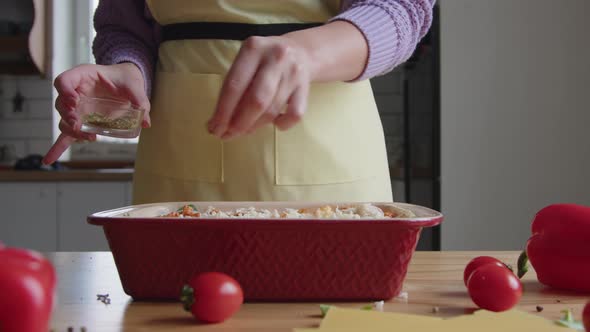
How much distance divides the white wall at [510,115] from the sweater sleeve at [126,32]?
52.9 inches

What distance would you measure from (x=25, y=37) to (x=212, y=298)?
2.50 metres

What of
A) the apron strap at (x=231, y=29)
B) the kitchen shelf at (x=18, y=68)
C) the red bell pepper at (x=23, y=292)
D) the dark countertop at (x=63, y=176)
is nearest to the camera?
the red bell pepper at (x=23, y=292)

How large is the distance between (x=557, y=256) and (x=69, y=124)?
2.35 feet

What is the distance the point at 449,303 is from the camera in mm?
779

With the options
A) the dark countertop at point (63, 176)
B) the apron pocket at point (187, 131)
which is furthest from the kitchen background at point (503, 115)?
the apron pocket at point (187, 131)

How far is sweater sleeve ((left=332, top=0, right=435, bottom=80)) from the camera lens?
0.88 meters

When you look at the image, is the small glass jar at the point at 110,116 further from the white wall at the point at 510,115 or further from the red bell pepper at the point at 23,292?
the white wall at the point at 510,115

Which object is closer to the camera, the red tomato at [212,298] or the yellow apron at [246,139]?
the red tomato at [212,298]

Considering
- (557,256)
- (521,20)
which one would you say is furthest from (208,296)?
(521,20)

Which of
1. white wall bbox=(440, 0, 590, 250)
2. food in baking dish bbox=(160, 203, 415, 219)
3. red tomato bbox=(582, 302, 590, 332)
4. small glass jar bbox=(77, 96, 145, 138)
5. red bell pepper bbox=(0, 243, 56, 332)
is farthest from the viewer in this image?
white wall bbox=(440, 0, 590, 250)

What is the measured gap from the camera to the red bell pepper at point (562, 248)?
864 mm

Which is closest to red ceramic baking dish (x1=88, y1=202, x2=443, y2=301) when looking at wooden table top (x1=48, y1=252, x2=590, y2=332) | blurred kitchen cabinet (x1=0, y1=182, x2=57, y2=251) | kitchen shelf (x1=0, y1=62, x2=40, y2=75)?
wooden table top (x1=48, y1=252, x2=590, y2=332)

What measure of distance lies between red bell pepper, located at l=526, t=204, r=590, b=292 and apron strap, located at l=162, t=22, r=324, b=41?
1.60 ft

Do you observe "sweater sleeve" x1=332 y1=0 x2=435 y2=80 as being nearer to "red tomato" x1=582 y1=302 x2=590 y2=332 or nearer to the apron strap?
the apron strap
